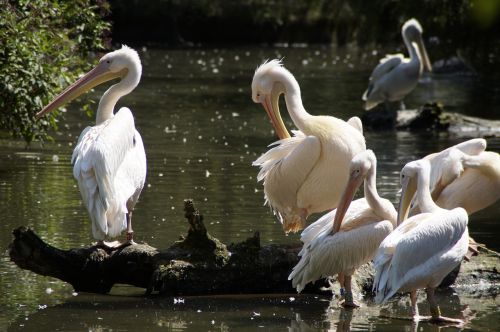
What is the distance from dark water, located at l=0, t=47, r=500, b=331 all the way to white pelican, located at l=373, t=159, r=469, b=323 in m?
0.28

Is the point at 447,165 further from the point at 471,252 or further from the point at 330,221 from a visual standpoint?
the point at 330,221

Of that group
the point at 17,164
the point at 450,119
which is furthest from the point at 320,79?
the point at 17,164

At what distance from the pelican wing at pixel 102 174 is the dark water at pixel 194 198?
582 millimetres

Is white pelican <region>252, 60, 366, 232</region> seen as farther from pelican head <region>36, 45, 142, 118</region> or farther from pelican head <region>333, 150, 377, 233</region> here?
pelican head <region>36, 45, 142, 118</region>

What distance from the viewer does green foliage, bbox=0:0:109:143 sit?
11172 mm

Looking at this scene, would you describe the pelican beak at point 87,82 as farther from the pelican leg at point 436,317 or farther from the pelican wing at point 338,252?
the pelican leg at point 436,317

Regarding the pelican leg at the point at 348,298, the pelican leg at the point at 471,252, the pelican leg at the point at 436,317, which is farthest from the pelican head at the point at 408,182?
the pelican leg at the point at 471,252

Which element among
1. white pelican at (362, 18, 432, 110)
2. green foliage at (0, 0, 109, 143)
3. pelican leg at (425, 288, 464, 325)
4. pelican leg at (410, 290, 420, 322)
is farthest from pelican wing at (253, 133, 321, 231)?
white pelican at (362, 18, 432, 110)

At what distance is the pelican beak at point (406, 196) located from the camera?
24.5 feet

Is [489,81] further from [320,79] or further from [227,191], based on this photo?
[227,191]

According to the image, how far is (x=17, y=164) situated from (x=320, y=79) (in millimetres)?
15979

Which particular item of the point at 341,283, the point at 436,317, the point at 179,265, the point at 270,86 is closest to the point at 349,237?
the point at 341,283

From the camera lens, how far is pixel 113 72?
9.08 m

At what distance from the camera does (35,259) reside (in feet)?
24.3
